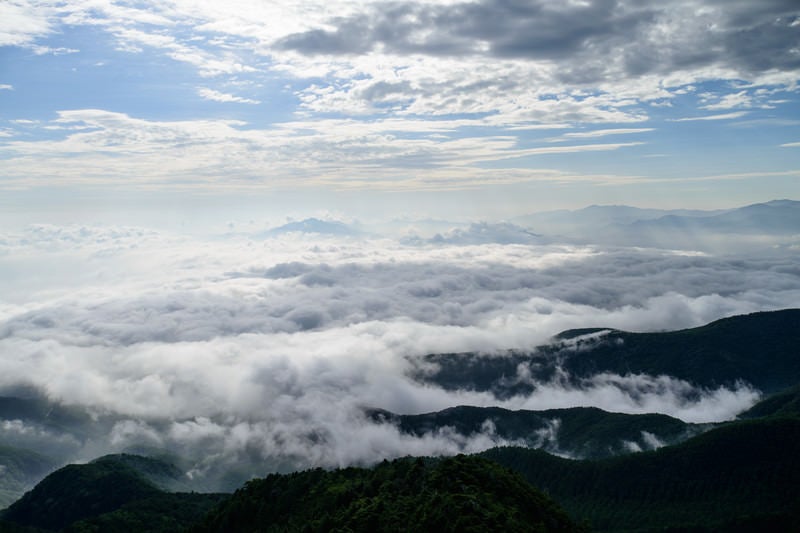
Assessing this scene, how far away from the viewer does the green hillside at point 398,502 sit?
6700 centimetres

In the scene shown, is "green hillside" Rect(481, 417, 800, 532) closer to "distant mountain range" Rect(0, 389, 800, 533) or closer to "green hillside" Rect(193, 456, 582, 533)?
"distant mountain range" Rect(0, 389, 800, 533)

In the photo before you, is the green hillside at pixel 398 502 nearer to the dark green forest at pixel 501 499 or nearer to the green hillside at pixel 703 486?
the dark green forest at pixel 501 499

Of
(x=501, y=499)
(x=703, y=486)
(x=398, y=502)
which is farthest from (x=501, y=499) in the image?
(x=703, y=486)

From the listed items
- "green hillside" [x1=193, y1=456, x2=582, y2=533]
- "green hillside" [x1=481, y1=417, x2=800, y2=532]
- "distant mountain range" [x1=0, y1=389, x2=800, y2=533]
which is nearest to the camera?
"green hillside" [x1=193, y1=456, x2=582, y2=533]

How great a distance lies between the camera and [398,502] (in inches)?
3167

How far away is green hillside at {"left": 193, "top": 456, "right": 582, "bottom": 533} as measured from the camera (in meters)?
67.0

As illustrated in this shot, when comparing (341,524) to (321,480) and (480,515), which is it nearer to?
(480,515)

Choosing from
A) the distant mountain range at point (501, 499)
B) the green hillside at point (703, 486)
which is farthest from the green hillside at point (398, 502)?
the green hillside at point (703, 486)

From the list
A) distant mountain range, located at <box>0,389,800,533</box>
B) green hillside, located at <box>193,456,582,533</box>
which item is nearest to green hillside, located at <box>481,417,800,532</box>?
distant mountain range, located at <box>0,389,800,533</box>

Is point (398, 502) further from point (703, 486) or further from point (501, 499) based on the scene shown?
point (703, 486)

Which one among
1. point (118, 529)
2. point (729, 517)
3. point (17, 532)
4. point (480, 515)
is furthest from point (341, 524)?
point (729, 517)

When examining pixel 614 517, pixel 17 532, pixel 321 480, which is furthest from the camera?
pixel 614 517

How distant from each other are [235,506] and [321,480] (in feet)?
66.3

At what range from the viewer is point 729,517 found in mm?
162250
